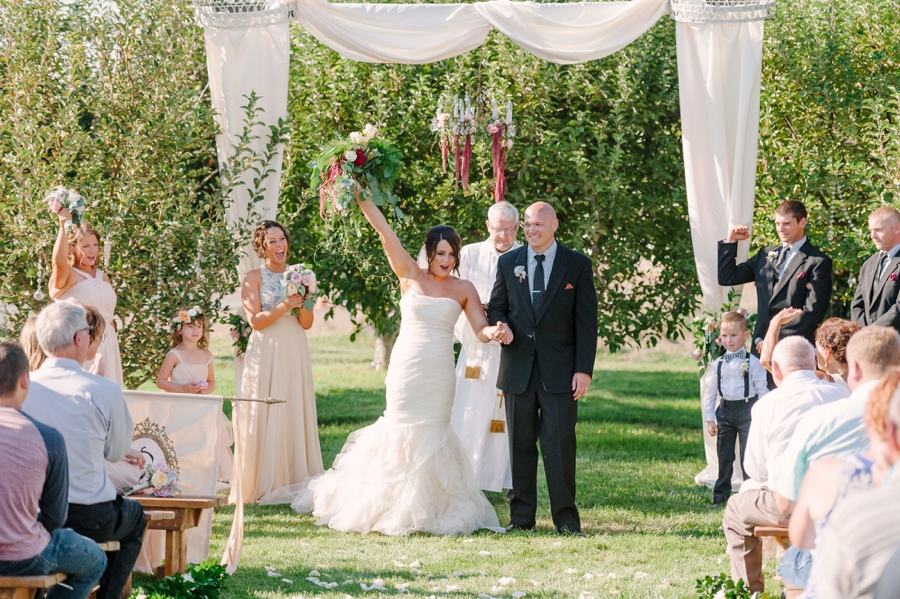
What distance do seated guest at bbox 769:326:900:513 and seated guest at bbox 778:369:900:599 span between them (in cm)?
46

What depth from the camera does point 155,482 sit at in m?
5.07

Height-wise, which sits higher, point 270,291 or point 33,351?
point 270,291

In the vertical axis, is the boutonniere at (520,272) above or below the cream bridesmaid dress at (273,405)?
above

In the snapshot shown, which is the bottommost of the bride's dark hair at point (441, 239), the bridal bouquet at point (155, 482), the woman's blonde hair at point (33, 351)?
the bridal bouquet at point (155, 482)

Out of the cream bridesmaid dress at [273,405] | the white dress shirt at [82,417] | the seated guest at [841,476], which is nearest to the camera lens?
the seated guest at [841,476]

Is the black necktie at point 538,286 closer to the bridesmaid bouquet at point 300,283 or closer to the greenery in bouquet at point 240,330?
the bridesmaid bouquet at point 300,283

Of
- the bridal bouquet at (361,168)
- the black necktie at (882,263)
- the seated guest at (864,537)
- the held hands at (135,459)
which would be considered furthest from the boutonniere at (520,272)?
the seated guest at (864,537)

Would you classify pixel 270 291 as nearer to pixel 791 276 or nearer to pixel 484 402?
pixel 484 402

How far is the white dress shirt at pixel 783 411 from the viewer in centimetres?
428

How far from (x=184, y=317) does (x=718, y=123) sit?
4.17m

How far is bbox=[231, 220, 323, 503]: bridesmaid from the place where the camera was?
7281 millimetres

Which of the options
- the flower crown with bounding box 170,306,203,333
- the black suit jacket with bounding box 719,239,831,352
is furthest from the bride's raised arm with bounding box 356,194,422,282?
the black suit jacket with bounding box 719,239,831,352

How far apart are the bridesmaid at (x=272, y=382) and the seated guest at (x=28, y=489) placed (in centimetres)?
352

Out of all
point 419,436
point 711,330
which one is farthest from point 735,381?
point 419,436
